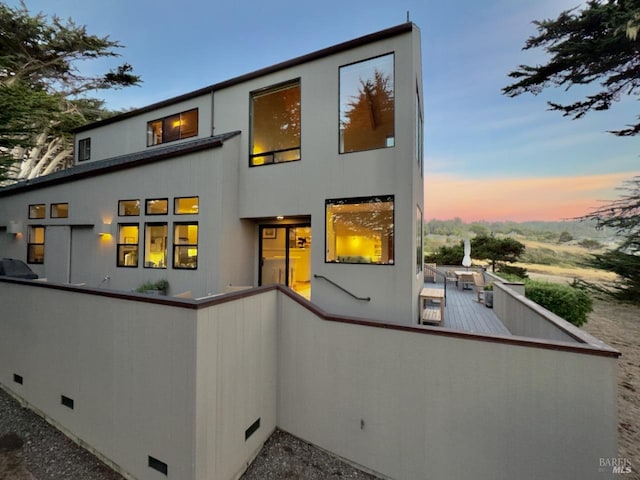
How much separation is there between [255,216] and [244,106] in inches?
125

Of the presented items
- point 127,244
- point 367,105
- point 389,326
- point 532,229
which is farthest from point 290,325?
point 532,229

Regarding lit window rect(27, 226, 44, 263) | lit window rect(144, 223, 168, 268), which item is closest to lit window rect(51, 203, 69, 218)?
lit window rect(27, 226, 44, 263)

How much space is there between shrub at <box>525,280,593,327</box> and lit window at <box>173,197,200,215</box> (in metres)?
9.85

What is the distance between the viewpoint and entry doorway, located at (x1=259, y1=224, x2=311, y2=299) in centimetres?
718

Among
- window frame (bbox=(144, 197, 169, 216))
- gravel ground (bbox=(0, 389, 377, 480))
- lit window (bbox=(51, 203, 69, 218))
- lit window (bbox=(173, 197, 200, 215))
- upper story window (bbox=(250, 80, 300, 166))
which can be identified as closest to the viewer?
gravel ground (bbox=(0, 389, 377, 480))

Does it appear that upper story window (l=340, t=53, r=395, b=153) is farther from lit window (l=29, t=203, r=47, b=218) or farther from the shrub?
lit window (l=29, t=203, r=47, b=218)

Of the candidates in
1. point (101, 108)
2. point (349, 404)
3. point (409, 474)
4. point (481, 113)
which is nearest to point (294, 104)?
point (349, 404)

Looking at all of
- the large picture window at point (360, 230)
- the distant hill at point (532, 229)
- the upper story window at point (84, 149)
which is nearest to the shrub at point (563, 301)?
the large picture window at point (360, 230)

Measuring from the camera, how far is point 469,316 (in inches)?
271

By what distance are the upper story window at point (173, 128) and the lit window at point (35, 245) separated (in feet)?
16.7

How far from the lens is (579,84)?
1066 cm

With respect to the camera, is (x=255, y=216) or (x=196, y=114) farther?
(x=196, y=114)

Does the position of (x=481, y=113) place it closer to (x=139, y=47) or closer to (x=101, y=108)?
(x=139, y=47)

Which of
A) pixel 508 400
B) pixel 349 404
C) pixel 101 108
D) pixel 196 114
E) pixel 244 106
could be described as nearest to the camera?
pixel 508 400
